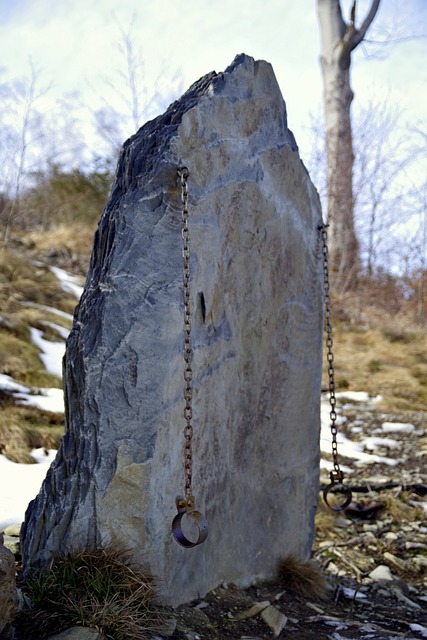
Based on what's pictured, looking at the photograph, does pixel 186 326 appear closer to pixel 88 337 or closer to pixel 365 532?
pixel 88 337

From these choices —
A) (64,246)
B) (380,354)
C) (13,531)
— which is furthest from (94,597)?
(64,246)

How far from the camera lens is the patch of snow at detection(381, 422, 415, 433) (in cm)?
702

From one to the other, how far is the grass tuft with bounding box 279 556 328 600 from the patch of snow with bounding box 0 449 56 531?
149 centimetres

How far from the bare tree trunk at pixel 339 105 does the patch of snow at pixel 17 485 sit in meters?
8.67

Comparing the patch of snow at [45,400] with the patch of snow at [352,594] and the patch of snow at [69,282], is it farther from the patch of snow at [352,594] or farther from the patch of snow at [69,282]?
the patch of snow at [69,282]

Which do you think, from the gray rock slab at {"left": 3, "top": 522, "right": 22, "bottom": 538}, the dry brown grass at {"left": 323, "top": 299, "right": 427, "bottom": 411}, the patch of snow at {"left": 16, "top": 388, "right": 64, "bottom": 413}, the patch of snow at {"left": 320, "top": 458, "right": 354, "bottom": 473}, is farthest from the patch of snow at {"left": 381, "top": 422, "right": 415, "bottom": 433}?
the gray rock slab at {"left": 3, "top": 522, "right": 22, "bottom": 538}

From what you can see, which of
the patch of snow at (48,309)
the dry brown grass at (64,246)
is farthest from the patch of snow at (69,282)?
the patch of snow at (48,309)

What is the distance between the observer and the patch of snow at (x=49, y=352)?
653 cm

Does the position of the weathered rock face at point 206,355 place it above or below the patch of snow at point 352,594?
above

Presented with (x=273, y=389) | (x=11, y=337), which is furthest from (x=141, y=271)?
(x=11, y=337)

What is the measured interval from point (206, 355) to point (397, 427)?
4615mm

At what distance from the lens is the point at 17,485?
4.03 m

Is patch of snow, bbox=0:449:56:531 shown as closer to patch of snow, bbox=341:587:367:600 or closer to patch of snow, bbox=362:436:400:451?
patch of snow, bbox=341:587:367:600

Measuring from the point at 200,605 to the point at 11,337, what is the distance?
4.41 metres
